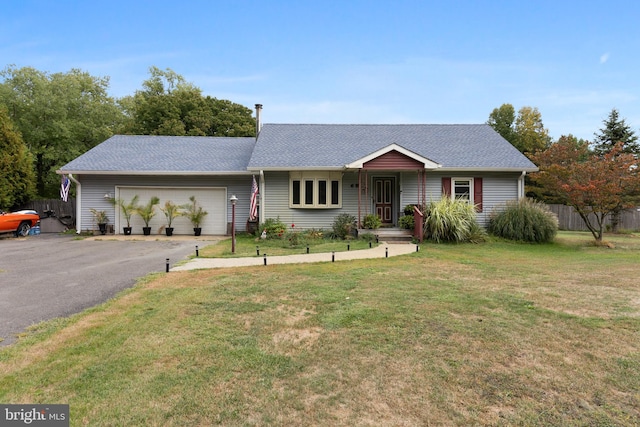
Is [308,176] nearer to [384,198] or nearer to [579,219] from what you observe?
[384,198]

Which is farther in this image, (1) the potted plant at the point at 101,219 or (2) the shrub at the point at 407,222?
(1) the potted plant at the point at 101,219

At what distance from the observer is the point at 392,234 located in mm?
12445

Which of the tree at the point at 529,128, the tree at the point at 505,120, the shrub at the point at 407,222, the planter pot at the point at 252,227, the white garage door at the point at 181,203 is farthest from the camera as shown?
the tree at the point at 505,120

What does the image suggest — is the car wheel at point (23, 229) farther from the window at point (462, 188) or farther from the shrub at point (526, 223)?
Answer: the shrub at point (526, 223)

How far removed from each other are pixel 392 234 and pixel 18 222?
15.1 metres

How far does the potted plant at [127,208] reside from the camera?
1445cm

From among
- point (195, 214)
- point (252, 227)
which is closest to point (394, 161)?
point (252, 227)

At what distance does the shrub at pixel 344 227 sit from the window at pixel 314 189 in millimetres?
848

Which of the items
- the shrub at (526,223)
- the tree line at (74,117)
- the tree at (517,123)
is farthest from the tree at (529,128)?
the tree line at (74,117)

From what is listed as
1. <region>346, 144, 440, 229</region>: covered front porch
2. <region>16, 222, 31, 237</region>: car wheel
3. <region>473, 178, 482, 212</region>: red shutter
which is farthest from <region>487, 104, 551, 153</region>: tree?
<region>16, 222, 31, 237</region>: car wheel

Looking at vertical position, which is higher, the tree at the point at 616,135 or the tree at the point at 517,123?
the tree at the point at 517,123

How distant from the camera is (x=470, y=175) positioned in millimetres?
14008

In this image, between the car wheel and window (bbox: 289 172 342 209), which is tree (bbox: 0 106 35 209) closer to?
the car wheel

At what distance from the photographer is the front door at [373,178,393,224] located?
1436 centimetres
